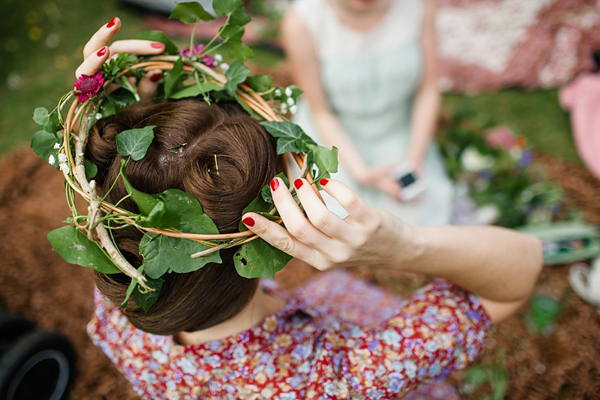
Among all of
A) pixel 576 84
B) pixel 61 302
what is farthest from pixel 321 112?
pixel 576 84

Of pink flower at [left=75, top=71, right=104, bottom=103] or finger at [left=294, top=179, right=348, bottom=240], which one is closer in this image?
finger at [left=294, top=179, right=348, bottom=240]

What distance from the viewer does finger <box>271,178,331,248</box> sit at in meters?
0.67

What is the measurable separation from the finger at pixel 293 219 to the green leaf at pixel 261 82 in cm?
38

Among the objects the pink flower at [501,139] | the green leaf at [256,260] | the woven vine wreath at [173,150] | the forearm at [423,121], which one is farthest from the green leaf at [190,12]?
the pink flower at [501,139]

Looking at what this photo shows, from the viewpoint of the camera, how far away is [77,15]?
11.8ft

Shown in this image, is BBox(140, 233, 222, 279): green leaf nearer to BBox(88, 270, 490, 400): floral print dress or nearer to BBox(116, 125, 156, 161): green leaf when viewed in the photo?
BBox(116, 125, 156, 161): green leaf

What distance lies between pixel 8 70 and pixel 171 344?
10.7ft

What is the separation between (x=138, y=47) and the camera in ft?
3.06

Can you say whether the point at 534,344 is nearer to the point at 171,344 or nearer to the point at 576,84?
the point at 171,344

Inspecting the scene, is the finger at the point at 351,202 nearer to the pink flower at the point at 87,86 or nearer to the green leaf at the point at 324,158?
the green leaf at the point at 324,158

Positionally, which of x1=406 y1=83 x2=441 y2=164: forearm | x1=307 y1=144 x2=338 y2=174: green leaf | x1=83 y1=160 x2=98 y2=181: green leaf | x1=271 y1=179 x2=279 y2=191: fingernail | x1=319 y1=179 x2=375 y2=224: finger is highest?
x1=83 y1=160 x2=98 y2=181: green leaf

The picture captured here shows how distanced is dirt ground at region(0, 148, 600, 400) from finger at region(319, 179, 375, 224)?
1354mm

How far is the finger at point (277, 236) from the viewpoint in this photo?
673mm

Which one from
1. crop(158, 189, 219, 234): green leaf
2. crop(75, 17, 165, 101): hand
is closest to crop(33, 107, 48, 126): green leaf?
crop(75, 17, 165, 101): hand
